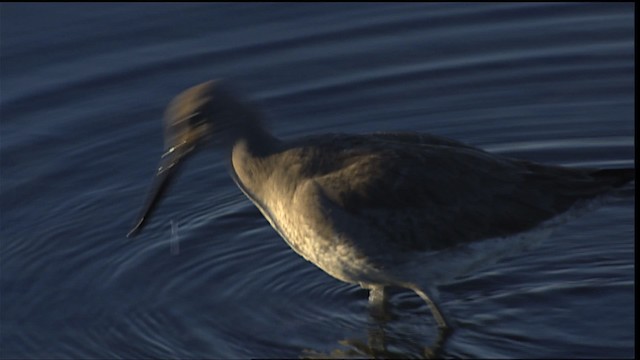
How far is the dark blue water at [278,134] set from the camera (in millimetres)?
10781

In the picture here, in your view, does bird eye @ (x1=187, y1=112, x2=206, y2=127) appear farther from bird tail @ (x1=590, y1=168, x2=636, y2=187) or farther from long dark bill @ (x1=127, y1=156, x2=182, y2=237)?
bird tail @ (x1=590, y1=168, x2=636, y2=187)

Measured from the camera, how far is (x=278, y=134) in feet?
43.5

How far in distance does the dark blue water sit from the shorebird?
0.66 meters

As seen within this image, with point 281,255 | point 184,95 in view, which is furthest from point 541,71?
point 184,95

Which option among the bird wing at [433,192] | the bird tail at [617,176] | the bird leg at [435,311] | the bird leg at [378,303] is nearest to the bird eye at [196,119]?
the bird wing at [433,192]

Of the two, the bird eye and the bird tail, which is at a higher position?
the bird eye

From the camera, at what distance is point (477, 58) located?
47.4 feet

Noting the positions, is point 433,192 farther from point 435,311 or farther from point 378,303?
point 378,303

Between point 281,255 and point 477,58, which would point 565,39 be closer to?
point 477,58

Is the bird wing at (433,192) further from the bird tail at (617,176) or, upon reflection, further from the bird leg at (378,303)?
the bird leg at (378,303)

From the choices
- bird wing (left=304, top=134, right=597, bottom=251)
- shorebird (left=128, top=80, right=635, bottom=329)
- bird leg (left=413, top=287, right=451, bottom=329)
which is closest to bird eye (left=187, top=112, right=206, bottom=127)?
shorebird (left=128, top=80, right=635, bottom=329)

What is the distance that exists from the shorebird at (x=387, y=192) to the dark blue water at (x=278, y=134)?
2.18 ft

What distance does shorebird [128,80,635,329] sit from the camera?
33.2 ft

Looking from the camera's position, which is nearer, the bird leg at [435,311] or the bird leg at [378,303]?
the bird leg at [435,311]
